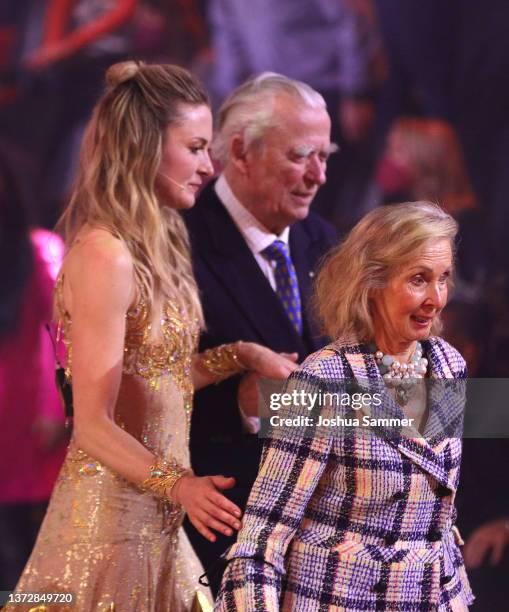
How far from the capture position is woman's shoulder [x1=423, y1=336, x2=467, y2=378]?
184 centimetres

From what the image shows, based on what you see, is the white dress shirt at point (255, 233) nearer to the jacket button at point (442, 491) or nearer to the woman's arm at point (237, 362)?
the woman's arm at point (237, 362)

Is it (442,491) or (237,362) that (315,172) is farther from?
(442,491)

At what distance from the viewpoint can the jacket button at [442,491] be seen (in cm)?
171

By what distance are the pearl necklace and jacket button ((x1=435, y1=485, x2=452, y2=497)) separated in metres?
0.15

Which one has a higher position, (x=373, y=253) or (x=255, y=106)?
(x=255, y=106)

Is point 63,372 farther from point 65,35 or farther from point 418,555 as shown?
point 65,35

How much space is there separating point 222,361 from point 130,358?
13.4 inches

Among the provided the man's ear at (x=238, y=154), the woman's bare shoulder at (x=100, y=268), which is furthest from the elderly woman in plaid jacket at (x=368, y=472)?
the man's ear at (x=238, y=154)

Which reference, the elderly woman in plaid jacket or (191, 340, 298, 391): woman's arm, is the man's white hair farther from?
the elderly woman in plaid jacket

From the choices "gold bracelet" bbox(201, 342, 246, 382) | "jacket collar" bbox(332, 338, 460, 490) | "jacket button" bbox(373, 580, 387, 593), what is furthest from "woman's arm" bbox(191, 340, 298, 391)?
"jacket button" bbox(373, 580, 387, 593)

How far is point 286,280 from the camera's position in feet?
9.09

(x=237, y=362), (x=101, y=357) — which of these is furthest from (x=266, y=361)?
(x=101, y=357)

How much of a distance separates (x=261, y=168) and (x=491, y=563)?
1148 mm

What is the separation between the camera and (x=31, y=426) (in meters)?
4.46
